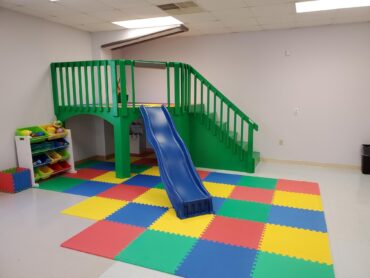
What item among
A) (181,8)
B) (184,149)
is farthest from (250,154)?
(181,8)

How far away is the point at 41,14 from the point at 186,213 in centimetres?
463

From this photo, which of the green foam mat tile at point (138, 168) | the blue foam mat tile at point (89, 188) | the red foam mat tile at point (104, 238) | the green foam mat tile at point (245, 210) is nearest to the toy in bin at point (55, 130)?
the blue foam mat tile at point (89, 188)

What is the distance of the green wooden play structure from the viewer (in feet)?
18.6

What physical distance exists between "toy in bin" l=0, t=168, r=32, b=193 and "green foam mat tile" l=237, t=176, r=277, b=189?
3969 mm

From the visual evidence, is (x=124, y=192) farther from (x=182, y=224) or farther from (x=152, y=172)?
(x=182, y=224)

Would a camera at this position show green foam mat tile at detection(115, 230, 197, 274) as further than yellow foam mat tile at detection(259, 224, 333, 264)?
No

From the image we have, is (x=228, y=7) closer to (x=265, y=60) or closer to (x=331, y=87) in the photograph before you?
(x=265, y=60)

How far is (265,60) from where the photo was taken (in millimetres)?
6949

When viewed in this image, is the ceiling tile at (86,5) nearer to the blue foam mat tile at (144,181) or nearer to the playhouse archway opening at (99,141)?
the playhouse archway opening at (99,141)

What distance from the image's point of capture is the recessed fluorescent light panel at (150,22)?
5.91 meters

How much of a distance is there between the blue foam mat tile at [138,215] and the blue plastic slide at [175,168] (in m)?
0.33

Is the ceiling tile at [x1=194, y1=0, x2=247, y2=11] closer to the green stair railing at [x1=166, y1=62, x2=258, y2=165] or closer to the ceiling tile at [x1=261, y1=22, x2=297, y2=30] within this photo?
the green stair railing at [x1=166, y1=62, x2=258, y2=165]

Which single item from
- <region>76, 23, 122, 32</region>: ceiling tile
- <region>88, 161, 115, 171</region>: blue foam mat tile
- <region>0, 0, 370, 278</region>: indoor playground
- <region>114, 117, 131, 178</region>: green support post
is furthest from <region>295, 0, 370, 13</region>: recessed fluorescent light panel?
<region>88, 161, 115, 171</region>: blue foam mat tile

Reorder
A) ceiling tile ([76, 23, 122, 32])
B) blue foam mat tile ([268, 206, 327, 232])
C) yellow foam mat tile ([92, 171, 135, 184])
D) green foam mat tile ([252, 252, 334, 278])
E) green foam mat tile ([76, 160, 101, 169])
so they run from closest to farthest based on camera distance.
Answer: green foam mat tile ([252, 252, 334, 278]) < blue foam mat tile ([268, 206, 327, 232]) < yellow foam mat tile ([92, 171, 135, 184]) < ceiling tile ([76, 23, 122, 32]) < green foam mat tile ([76, 160, 101, 169])
